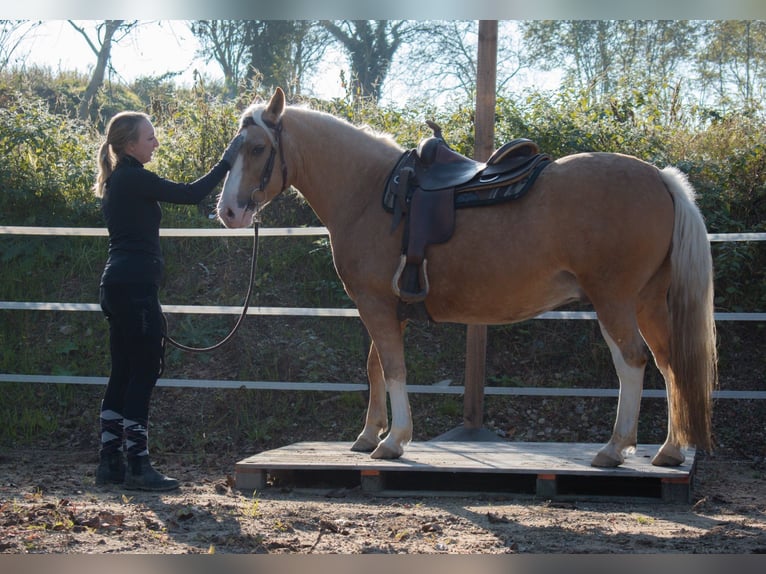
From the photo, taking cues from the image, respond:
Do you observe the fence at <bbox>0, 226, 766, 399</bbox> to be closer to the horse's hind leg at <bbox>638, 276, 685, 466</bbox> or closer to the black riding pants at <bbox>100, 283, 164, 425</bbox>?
the horse's hind leg at <bbox>638, 276, 685, 466</bbox>

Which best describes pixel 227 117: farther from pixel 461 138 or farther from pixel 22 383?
pixel 22 383

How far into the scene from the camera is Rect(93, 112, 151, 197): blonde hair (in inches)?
173

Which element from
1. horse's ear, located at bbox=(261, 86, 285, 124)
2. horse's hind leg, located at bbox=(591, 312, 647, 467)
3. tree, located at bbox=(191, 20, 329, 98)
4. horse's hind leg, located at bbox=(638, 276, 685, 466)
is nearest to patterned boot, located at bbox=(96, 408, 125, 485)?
horse's ear, located at bbox=(261, 86, 285, 124)

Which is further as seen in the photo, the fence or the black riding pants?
the fence

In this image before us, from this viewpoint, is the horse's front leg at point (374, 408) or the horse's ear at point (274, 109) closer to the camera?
the horse's ear at point (274, 109)

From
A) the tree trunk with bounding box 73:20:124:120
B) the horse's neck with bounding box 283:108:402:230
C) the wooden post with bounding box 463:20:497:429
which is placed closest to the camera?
the horse's neck with bounding box 283:108:402:230

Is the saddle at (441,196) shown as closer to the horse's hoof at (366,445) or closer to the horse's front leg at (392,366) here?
the horse's front leg at (392,366)

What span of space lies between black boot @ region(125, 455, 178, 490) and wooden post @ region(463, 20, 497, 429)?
A: 2210mm

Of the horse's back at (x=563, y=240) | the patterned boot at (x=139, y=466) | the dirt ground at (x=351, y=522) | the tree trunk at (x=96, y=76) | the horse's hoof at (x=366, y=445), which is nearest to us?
the dirt ground at (x=351, y=522)

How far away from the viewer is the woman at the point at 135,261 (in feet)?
14.2

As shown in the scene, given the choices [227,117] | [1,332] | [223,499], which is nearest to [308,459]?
[223,499]

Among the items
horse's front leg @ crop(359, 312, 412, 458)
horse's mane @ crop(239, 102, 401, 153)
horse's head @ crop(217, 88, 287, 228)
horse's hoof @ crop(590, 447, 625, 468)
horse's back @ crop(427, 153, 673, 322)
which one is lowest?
horse's hoof @ crop(590, 447, 625, 468)

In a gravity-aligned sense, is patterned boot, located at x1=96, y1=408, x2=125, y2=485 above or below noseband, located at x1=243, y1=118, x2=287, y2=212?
below

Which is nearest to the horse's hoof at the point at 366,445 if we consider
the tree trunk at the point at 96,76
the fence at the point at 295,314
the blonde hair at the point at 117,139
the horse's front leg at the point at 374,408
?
the horse's front leg at the point at 374,408
